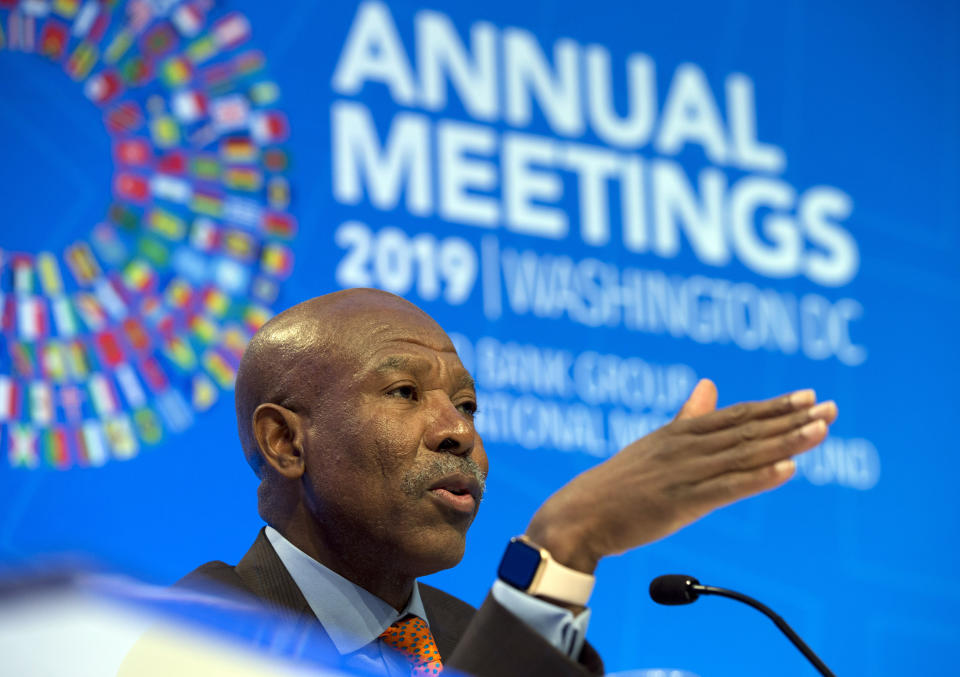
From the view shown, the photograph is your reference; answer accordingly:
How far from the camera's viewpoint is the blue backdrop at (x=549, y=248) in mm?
3334

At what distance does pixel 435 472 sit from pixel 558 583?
1.84 ft

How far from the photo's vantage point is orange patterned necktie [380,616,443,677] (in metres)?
1.82

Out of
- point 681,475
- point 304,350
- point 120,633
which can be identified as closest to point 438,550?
point 304,350

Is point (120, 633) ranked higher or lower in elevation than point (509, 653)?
lower

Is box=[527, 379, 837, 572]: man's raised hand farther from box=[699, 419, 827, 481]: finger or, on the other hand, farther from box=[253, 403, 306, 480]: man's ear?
box=[253, 403, 306, 480]: man's ear

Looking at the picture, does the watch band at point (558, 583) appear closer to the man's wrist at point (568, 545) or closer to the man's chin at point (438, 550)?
the man's wrist at point (568, 545)

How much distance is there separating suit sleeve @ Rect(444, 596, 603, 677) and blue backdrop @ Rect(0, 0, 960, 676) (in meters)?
2.06

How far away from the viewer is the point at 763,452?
1.29 m

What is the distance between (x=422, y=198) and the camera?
3863 millimetres

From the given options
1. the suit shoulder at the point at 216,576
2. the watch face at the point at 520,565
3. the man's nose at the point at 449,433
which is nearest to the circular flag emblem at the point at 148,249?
the suit shoulder at the point at 216,576

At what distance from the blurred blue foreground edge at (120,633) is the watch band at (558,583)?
941 mm

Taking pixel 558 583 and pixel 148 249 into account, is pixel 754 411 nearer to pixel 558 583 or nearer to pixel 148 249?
pixel 558 583

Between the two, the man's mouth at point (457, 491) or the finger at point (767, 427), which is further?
the man's mouth at point (457, 491)

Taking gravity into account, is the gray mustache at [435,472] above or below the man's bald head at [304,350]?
below
